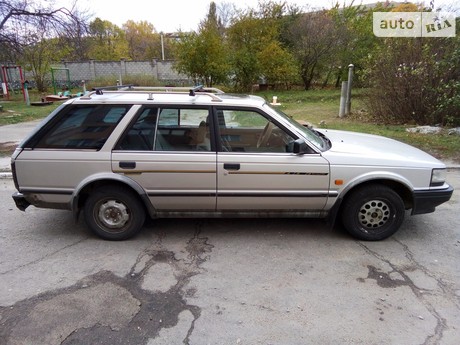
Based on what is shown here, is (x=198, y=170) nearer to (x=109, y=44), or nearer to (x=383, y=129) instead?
(x=383, y=129)

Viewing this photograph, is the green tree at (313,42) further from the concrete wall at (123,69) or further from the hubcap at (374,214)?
the hubcap at (374,214)

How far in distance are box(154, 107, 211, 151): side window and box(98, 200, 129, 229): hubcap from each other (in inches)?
30.1

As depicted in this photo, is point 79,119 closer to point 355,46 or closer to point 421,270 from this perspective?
point 421,270

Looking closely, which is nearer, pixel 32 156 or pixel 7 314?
pixel 7 314

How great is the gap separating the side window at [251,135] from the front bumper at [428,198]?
1485 mm

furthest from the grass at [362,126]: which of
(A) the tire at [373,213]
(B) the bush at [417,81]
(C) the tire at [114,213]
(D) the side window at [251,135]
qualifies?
(C) the tire at [114,213]

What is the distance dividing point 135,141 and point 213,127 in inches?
33.1

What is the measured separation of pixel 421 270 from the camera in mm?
3305

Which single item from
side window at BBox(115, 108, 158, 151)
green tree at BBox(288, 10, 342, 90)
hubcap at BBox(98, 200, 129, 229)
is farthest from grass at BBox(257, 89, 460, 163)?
green tree at BBox(288, 10, 342, 90)

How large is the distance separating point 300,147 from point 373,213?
1.12m

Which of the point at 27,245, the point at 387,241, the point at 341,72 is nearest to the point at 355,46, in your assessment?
the point at 341,72

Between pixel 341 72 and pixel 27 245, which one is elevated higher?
pixel 341 72

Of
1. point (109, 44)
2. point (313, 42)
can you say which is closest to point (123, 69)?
point (313, 42)

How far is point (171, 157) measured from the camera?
361 centimetres
